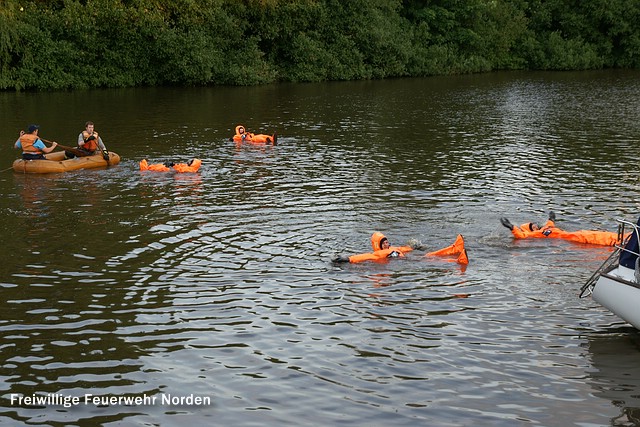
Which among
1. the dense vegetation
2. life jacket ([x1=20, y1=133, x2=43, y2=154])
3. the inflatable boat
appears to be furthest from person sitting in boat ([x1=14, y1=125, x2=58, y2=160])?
the dense vegetation

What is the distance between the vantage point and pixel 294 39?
206 ft

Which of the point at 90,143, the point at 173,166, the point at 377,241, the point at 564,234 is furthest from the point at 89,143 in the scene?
the point at 564,234

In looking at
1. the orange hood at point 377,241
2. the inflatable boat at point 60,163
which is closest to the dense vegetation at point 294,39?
the inflatable boat at point 60,163

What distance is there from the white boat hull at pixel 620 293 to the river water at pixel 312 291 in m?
0.52

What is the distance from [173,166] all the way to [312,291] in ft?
42.8

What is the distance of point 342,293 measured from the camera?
1584cm

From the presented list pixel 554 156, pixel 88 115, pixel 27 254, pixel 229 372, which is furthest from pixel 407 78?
pixel 229 372

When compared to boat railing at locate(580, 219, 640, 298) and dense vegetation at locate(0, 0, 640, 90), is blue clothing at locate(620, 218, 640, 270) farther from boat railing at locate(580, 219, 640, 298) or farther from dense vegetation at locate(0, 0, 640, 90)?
dense vegetation at locate(0, 0, 640, 90)

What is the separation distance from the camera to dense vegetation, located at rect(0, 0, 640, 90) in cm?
5388

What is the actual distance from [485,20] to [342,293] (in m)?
64.6

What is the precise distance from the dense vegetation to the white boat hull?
44.0 m

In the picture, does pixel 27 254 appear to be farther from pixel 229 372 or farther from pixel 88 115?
pixel 88 115

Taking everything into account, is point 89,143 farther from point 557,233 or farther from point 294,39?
point 294,39

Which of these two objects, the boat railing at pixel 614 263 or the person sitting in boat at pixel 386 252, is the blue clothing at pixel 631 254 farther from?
the person sitting in boat at pixel 386 252
